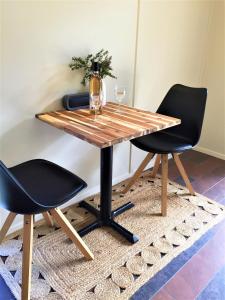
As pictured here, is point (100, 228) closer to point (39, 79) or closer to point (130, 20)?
point (39, 79)

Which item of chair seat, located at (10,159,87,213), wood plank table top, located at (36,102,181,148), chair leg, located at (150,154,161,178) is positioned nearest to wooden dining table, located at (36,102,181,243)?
wood plank table top, located at (36,102,181,148)

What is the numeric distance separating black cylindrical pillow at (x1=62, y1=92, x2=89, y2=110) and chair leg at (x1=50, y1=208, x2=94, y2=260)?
0.71m

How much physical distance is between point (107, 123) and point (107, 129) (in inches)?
4.3

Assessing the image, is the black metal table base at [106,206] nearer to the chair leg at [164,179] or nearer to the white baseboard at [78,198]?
the white baseboard at [78,198]

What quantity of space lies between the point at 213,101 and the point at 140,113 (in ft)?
5.07

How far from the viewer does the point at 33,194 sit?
1373mm

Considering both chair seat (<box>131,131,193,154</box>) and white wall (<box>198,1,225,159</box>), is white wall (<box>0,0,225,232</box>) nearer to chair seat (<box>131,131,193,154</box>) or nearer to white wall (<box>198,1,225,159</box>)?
white wall (<box>198,1,225,159</box>)

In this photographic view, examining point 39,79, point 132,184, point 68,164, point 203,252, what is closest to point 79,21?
point 39,79

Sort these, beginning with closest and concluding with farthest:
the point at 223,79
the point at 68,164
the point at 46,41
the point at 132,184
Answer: the point at 46,41 → the point at 68,164 → the point at 132,184 → the point at 223,79

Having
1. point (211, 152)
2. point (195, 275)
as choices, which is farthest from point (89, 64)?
point (211, 152)

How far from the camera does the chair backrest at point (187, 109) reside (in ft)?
6.91

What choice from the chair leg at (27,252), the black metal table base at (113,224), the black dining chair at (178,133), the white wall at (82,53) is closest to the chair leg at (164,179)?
the black dining chair at (178,133)

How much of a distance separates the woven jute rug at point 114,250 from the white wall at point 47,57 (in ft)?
1.70

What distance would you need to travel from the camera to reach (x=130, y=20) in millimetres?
2039
